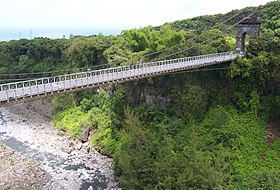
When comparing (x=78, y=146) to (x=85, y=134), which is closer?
(x=78, y=146)

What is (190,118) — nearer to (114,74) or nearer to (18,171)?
(114,74)

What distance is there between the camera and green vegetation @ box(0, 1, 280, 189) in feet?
54.7

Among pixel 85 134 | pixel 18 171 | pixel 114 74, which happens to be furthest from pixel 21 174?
pixel 114 74

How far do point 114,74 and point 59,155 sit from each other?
34.9ft

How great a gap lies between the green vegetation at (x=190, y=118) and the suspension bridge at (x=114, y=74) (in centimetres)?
131

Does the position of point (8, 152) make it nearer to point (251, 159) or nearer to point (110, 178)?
point (110, 178)

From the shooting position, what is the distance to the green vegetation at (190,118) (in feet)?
54.7

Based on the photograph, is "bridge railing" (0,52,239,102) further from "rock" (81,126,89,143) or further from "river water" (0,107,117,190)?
"rock" (81,126,89,143)

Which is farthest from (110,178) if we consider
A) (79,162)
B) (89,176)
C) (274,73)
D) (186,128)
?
(274,73)

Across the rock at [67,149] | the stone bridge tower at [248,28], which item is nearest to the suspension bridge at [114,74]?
the stone bridge tower at [248,28]

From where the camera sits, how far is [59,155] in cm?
2628

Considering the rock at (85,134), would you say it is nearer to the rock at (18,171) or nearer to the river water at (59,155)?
the river water at (59,155)

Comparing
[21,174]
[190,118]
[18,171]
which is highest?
[190,118]

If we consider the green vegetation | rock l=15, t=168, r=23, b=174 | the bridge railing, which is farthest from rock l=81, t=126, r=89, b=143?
the bridge railing
